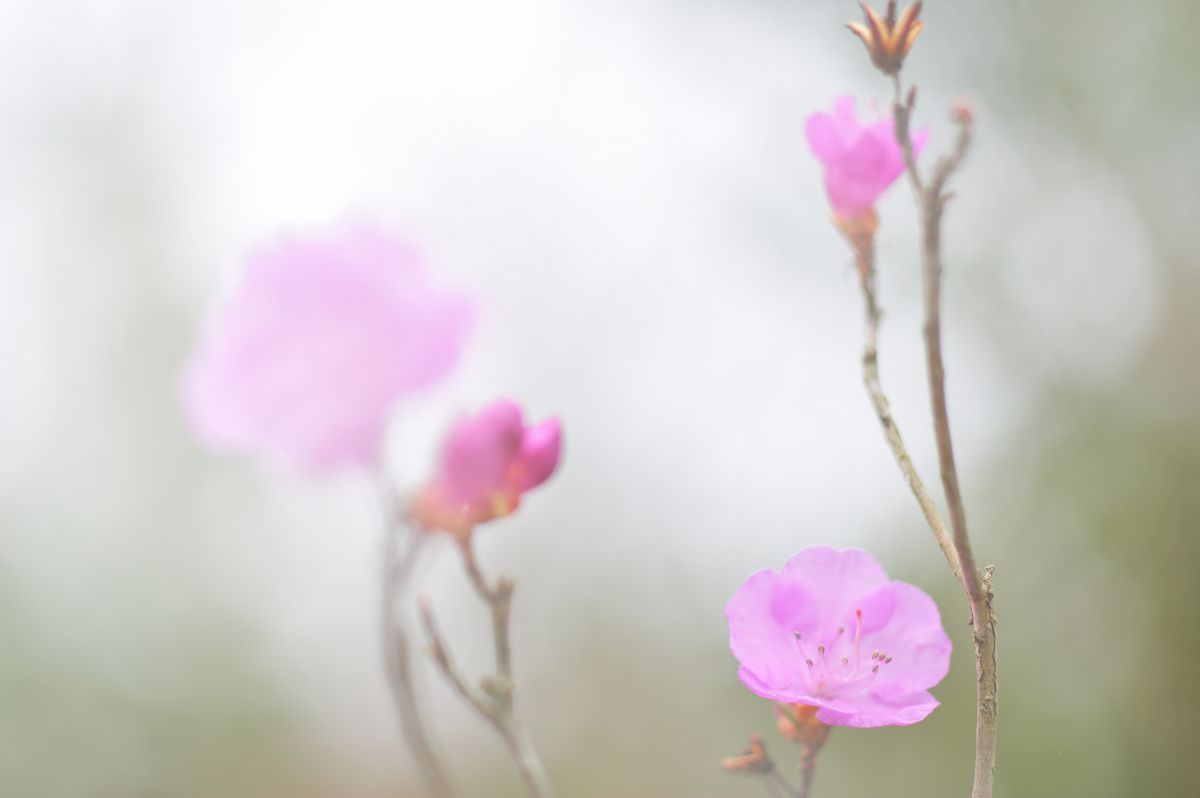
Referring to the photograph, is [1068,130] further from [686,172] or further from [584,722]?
[584,722]

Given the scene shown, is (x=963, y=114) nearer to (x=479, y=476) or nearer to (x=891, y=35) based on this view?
(x=891, y=35)

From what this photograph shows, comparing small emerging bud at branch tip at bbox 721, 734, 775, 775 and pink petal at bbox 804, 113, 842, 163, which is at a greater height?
pink petal at bbox 804, 113, 842, 163

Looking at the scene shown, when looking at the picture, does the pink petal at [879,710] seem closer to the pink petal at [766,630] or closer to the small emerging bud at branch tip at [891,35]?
the pink petal at [766,630]

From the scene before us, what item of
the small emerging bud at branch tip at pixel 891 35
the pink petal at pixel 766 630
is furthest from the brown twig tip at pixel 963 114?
the pink petal at pixel 766 630

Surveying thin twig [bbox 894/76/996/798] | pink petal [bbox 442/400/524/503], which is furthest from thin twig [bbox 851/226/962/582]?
pink petal [bbox 442/400/524/503]

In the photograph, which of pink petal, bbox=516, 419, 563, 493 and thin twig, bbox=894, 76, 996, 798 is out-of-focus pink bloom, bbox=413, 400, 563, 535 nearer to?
pink petal, bbox=516, 419, 563, 493

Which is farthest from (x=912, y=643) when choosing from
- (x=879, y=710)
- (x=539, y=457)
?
(x=539, y=457)
